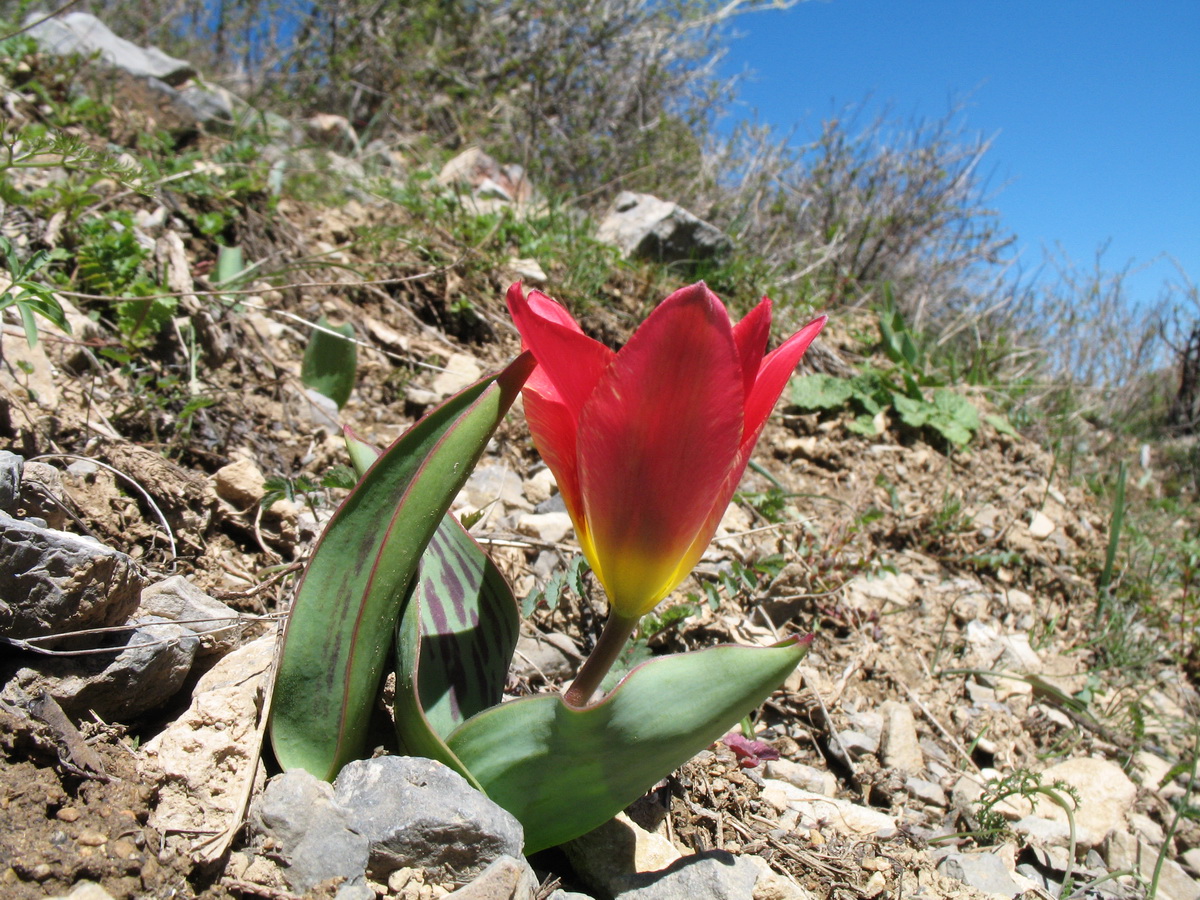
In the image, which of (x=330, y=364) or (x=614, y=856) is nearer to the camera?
(x=614, y=856)

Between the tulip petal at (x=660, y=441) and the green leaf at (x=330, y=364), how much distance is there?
137 cm

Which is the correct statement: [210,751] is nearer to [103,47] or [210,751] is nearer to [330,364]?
[330,364]

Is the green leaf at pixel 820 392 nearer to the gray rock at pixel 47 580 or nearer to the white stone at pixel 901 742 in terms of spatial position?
the white stone at pixel 901 742

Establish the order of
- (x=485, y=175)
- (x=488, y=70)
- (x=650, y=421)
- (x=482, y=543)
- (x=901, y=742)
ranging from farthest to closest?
(x=488, y=70)
(x=485, y=175)
(x=901, y=742)
(x=482, y=543)
(x=650, y=421)

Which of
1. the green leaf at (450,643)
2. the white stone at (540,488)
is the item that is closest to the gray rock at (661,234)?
the white stone at (540,488)

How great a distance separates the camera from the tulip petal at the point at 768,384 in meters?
0.85

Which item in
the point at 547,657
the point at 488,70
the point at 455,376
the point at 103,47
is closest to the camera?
the point at 547,657

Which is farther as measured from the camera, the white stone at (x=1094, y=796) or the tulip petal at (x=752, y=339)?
the white stone at (x=1094, y=796)

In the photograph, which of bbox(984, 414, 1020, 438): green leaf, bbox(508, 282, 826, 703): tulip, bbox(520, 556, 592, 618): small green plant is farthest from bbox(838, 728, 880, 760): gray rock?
bbox(984, 414, 1020, 438): green leaf

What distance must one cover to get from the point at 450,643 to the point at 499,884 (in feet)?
0.95

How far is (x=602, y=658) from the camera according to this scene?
96 centimetres

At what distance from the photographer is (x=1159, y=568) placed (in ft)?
10.1

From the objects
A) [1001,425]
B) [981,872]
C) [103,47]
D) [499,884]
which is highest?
[1001,425]

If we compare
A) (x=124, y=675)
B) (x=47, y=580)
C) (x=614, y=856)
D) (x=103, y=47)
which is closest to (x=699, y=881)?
(x=614, y=856)
